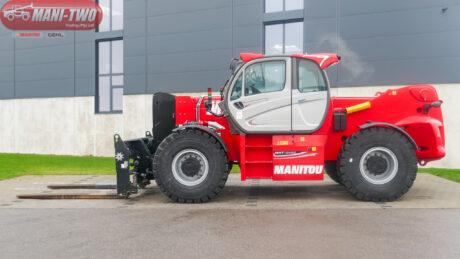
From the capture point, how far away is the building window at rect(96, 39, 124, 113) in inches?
1001

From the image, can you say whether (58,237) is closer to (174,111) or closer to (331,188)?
(174,111)

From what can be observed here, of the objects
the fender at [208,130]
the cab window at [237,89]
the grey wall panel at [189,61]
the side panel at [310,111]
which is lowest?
the fender at [208,130]

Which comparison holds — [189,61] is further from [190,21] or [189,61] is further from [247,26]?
[247,26]

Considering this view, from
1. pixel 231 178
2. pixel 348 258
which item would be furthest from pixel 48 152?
pixel 348 258

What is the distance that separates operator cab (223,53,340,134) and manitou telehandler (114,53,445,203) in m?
0.02

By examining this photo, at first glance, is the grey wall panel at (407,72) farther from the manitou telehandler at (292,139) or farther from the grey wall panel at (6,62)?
the grey wall panel at (6,62)

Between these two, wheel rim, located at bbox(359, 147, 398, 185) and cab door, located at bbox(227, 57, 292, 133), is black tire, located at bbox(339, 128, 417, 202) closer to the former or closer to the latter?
wheel rim, located at bbox(359, 147, 398, 185)

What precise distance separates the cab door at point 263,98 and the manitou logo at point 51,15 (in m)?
18.5

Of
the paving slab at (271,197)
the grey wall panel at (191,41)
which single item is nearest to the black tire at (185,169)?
the paving slab at (271,197)

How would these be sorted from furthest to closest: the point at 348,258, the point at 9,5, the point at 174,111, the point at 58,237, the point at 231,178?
the point at 9,5
the point at 231,178
the point at 174,111
the point at 58,237
the point at 348,258

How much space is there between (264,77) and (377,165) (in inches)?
104

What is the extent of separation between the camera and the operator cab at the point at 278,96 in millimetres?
9164

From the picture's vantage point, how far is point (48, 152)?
26.6 metres

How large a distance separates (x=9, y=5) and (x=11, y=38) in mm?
1832
